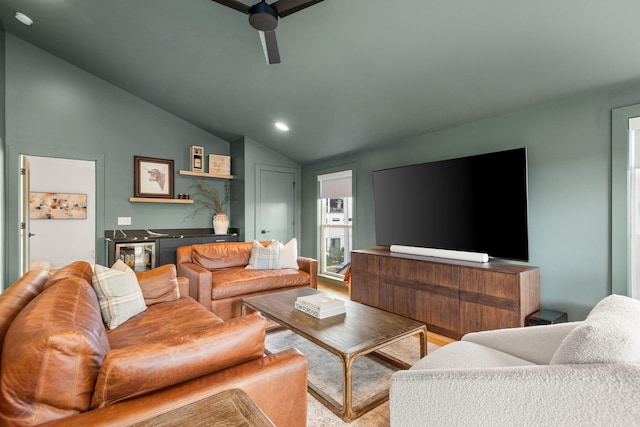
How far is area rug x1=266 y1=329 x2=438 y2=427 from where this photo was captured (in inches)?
69.4

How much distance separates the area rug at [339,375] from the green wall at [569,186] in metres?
1.28

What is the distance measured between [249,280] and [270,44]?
2300mm

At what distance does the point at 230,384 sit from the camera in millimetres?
1059

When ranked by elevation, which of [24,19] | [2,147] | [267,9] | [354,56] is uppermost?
[24,19]

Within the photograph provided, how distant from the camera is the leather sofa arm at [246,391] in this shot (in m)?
0.87

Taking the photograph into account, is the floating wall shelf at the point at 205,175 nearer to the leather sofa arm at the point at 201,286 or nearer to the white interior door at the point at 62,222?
the white interior door at the point at 62,222

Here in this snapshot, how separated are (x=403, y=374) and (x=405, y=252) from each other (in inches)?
101

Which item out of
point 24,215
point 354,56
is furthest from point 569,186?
point 24,215

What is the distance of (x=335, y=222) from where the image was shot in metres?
5.28

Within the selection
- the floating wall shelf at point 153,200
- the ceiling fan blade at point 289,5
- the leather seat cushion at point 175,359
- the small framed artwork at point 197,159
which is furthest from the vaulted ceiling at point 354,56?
the leather seat cushion at point 175,359

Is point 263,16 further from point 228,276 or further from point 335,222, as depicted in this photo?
point 335,222

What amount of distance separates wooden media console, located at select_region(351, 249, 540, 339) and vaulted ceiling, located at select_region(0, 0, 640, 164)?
155 cm

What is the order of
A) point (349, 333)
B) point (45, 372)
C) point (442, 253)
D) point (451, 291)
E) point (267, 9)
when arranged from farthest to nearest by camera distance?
point (442, 253), point (451, 291), point (349, 333), point (267, 9), point (45, 372)

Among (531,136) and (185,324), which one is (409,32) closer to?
(531,136)
